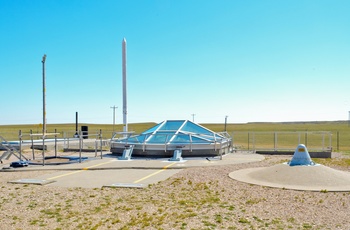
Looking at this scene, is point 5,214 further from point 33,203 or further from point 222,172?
point 222,172

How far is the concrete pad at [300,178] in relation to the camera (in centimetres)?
955

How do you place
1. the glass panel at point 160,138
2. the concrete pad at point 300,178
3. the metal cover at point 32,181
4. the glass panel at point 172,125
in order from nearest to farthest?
the concrete pad at point 300,178
the metal cover at point 32,181
the glass panel at point 160,138
the glass panel at point 172,125

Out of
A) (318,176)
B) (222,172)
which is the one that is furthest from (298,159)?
(222,172)

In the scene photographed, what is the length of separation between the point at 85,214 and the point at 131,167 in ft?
22.7

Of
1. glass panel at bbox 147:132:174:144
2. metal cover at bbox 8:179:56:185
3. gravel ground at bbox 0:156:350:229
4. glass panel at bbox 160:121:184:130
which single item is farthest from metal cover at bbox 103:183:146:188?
glass panel at bbox 160:121:184:130

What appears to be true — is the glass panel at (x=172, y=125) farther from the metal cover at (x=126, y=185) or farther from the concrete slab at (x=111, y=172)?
the metal cover at (x=126, y=185)

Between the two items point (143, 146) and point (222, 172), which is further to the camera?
point (143, 146)

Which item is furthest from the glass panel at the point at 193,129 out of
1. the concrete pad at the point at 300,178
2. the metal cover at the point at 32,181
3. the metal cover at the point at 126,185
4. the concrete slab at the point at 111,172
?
the metal cover at the point at 32,181

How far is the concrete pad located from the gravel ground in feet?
1.93

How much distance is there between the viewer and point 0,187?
32.3 feet

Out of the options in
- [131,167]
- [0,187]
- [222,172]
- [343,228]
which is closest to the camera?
[343,228]

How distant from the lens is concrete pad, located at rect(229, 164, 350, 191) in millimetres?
9555

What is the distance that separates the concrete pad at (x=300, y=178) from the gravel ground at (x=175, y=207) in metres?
0.59

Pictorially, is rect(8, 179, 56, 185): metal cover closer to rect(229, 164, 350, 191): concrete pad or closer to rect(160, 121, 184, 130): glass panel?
rect(229, 164, 350, 191): concrete pad
